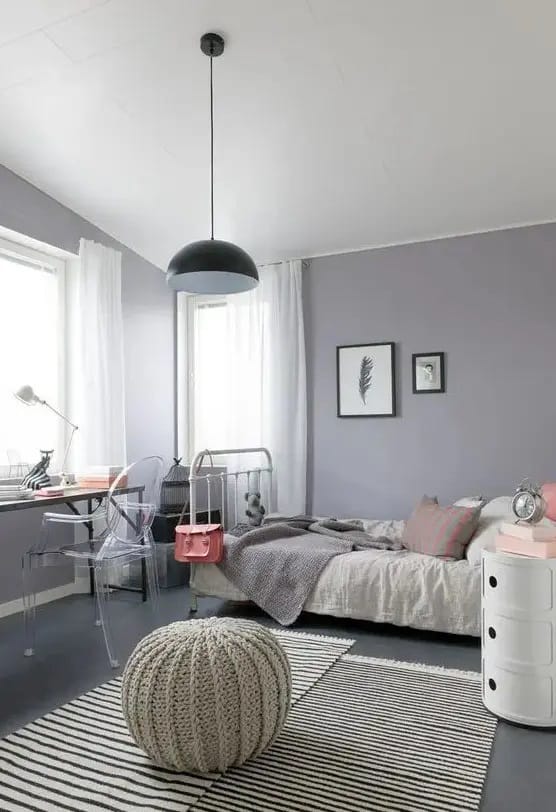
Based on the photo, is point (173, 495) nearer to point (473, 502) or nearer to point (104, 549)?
point (104, 549)

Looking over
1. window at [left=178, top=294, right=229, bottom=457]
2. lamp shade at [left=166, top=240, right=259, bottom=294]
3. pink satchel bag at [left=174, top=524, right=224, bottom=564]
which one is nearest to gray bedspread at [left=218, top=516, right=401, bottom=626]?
pink satchel bag at [left=174, top=524, right=224, bottom=564]

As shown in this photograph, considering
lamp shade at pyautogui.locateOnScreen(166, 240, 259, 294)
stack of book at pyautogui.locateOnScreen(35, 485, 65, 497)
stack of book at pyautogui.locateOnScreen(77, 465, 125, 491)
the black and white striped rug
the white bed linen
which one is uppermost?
lamp shade at pyautogui.locateOnScreen(166, 240, 259, 294)

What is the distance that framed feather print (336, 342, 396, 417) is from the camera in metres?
4.47

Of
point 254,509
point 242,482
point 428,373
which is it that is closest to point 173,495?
point 242,482

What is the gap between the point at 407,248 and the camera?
4.48 meters

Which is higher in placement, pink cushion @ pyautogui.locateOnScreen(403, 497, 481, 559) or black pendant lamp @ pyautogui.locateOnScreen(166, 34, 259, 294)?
black pendant lamp @ pyautogui.locateOnScreen(166, 34, 259, 294)

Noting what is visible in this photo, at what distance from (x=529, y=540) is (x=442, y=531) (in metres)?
1.02

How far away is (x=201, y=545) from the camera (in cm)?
343

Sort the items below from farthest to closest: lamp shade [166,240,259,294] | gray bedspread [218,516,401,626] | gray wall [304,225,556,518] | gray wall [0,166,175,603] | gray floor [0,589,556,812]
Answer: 1. gray wall [304,225,556,518]
2. gray wall [0,166,175,603]
3. gray bedspread [218,516,401,626]
4. lamp shade [166,240,259,294]
5. gray floor [0,589,556,812]

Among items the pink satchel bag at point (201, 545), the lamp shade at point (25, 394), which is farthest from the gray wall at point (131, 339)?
the pink satchel bag at point (201, 545)

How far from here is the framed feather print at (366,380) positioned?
176 inches

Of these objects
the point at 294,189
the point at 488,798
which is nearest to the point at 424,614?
the point at 488,798

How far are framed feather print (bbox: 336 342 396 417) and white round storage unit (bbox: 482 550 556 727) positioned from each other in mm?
2296

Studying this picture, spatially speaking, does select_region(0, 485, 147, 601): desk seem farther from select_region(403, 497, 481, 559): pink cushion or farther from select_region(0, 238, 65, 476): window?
select_region(403, 497, 481, 559): pink cushion
